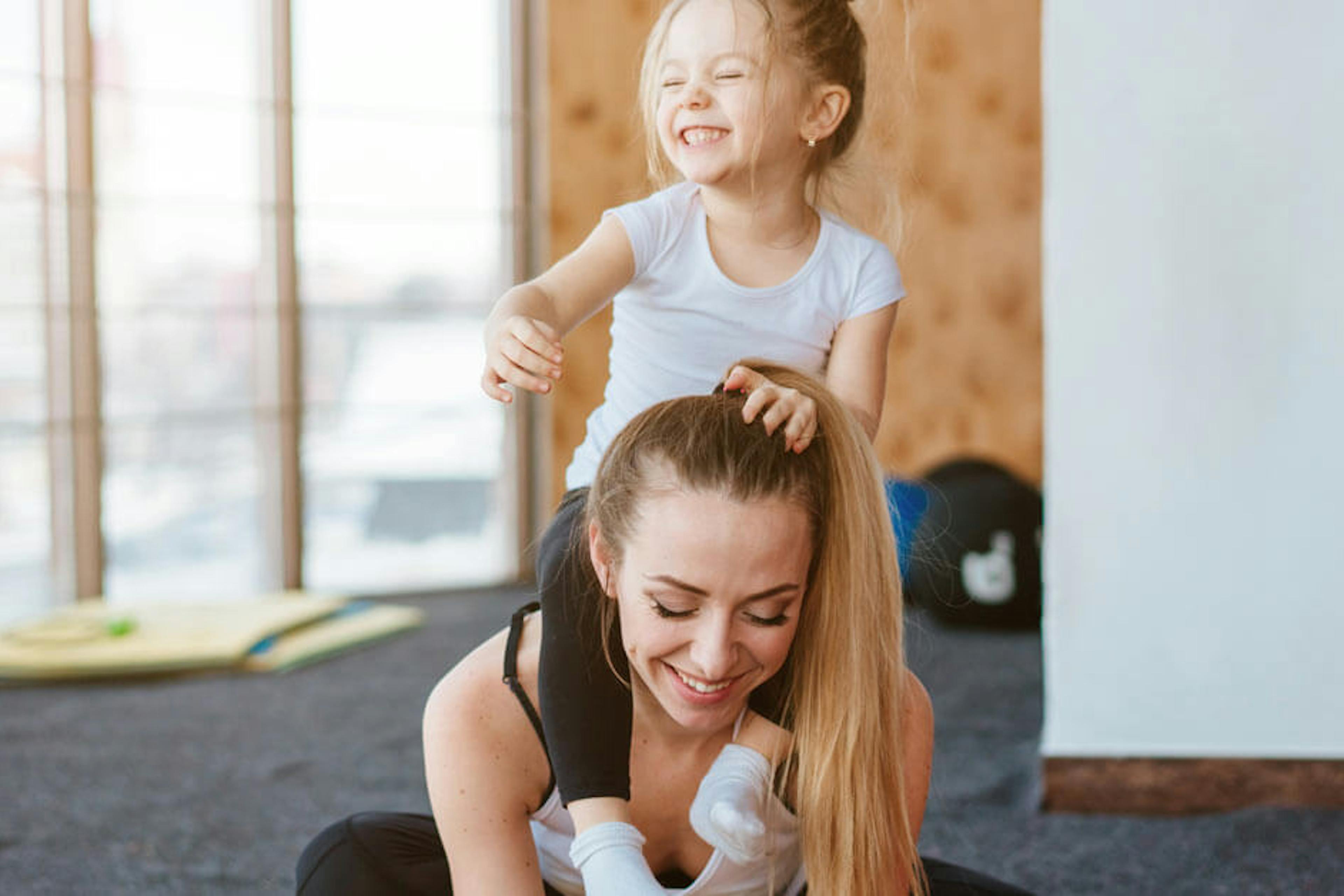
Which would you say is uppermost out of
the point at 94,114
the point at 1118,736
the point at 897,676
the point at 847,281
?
the point at 94,114

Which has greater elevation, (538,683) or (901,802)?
(538,683)

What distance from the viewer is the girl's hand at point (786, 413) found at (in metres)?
1.16

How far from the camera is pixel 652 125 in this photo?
1373 mm

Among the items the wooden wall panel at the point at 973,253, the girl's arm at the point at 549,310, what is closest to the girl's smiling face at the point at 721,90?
the girl's arm at the point at 549,310

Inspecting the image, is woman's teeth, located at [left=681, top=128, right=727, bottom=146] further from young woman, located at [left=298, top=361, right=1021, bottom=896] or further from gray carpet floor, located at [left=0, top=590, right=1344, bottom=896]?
gray carpet floor, located at [left=0, top=590, right=1344, bottom=896]

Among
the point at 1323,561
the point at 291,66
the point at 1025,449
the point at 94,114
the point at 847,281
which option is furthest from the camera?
the point at 1025,449

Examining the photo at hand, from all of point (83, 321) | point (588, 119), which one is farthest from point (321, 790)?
point (588, 119)

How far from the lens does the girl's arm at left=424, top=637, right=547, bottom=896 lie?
4.09ft

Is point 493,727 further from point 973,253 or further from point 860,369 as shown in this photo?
point 973,253

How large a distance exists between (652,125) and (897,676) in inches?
22.2

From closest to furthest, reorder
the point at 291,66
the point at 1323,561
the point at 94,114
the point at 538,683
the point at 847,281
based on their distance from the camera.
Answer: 1. the point at 538,683
2. the point at 847,281
3. the point at 1323,561
4. the point at 94,114
5. the point at 291,66

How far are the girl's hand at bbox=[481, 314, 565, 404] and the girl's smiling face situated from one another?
0.26 meters

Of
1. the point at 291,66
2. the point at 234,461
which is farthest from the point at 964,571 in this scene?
the point at 291,66

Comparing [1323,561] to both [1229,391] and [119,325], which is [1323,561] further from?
[119,325]
